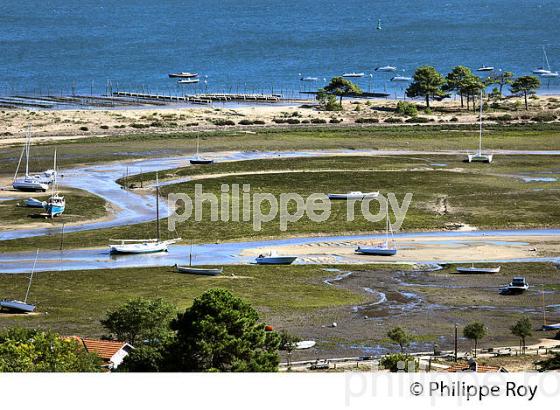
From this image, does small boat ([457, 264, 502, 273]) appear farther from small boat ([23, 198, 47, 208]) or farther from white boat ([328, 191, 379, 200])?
small boat ([23, 198, 47, 208])

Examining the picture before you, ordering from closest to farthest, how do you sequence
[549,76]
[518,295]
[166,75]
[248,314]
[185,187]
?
[248,314], [518,295], [185,187], [549,76], [166,75]

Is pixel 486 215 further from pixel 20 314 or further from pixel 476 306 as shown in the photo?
pixel 20 314

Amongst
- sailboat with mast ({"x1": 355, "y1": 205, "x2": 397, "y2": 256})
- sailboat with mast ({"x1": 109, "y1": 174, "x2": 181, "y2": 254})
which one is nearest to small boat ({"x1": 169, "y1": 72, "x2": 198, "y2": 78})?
sailboat with mast ({"x1": 109, "y1": 174, "x2": 181, "y2": 254})

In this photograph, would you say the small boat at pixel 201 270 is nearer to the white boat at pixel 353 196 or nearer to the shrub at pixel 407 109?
the white boat at pixel 353 196

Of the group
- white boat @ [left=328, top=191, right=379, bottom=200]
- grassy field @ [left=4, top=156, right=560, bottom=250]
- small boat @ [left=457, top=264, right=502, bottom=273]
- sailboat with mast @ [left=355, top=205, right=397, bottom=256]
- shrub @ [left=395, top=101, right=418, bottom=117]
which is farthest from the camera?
shrub @ [left=395, top=101, right=418, bottom=117]

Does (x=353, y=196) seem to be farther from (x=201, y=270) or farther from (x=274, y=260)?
(x=201, y=270)

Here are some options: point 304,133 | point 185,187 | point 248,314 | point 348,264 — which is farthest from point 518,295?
point 304,133

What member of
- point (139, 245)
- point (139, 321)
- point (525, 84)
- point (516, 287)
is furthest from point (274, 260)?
point (525, 84)
